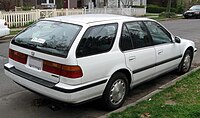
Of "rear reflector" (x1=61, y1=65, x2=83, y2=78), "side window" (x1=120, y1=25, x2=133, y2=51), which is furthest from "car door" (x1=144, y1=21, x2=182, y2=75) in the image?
"rear reflector" (x1=61, y1=65, x2=83, y2=78)

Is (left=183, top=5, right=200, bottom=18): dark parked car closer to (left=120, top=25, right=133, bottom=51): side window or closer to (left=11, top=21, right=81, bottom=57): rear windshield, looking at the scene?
(left=120, top=25, right=133, bottom=51): side window

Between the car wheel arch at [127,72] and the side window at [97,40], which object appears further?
the car wheel arch at [127,72]

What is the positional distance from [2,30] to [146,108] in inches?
340

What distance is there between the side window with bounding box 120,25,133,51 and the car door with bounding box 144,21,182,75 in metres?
0.72

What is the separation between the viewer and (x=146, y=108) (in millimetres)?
4500

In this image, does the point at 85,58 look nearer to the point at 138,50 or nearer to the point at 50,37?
Answer: the point at 50,37

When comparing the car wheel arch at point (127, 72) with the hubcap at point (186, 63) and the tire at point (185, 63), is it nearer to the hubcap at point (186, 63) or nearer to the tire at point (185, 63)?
the tire at point (185, 63)

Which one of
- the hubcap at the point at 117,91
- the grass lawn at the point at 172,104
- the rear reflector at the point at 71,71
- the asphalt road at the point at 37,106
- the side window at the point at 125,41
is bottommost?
the asphalt road at the point at 37,106

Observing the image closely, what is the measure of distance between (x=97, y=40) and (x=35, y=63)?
101 centimetres

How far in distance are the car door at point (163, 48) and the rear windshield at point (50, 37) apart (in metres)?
1.79

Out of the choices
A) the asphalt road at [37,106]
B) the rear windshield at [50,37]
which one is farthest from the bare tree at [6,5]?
the rear windshield at [50,37]

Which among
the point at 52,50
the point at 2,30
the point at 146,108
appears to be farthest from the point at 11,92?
the point at 2,30

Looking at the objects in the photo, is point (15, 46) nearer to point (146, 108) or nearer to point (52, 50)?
point (52, 50)

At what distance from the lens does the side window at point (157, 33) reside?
18.2 feet
